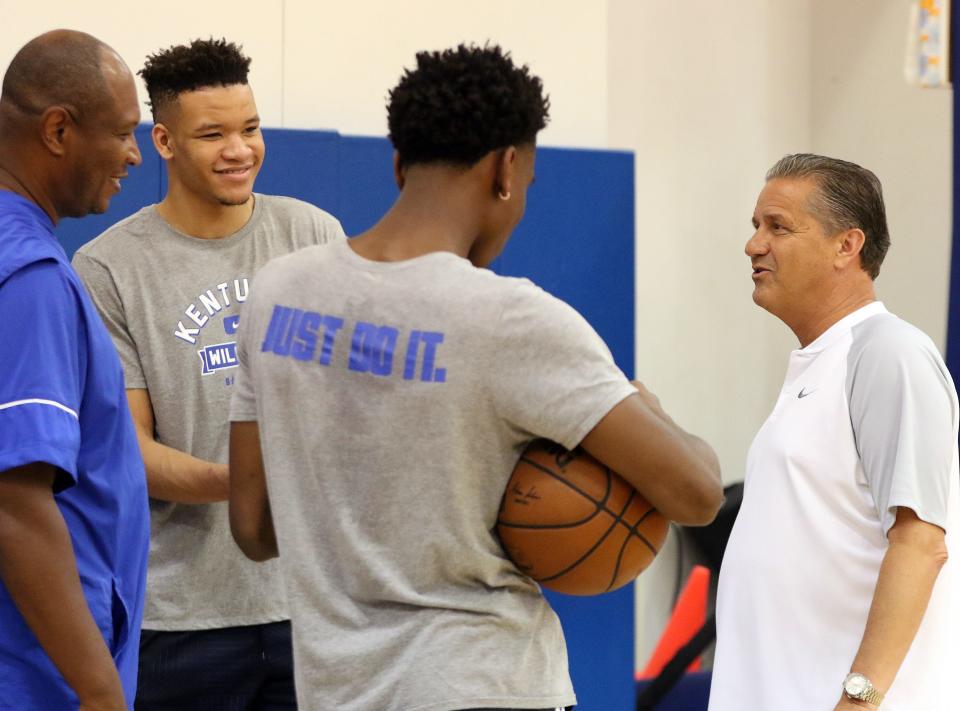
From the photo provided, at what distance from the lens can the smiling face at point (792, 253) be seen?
8.59 ft

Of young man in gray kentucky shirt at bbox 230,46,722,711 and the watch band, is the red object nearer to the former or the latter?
the watch band

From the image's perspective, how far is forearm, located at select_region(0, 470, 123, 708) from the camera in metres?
1.81

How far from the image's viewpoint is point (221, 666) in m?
2.79

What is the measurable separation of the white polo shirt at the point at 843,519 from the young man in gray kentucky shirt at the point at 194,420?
96 centimetres

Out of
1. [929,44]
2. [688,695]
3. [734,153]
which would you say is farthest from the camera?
[734,153]

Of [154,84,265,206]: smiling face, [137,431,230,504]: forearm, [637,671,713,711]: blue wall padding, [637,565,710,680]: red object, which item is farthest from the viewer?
[637,565,710,680]: red object

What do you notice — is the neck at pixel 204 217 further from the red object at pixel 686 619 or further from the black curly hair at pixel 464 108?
the red object at pixel 686 619

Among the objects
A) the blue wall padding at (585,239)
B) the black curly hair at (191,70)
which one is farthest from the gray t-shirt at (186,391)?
the blue wall padding at (585,239)

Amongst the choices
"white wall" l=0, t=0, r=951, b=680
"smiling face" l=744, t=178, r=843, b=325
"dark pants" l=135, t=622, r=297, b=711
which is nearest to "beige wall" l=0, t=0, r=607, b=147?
"white wall" l=0, t=0, r=951, b=680

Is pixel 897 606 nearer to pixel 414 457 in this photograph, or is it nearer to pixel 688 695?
pixel 414 457

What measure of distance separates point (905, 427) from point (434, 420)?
0.96 meters

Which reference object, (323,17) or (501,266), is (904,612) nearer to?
(501,266)

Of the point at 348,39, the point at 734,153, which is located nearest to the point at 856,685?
the point at 348,39

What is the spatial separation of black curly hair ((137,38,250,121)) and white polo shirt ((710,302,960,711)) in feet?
4.63
